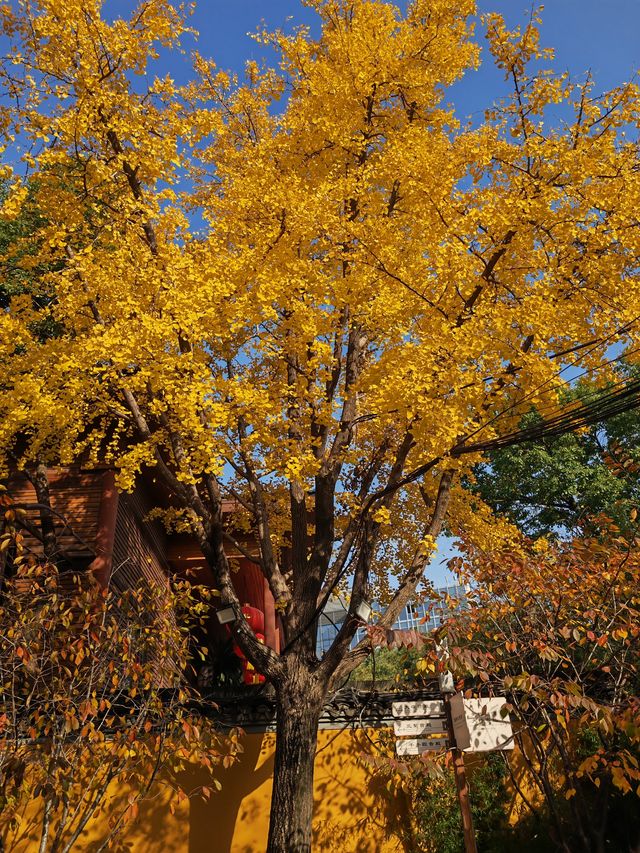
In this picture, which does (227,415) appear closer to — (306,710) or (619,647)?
(306,710)

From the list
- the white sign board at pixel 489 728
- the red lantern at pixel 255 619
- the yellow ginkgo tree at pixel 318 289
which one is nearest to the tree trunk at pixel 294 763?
the yellow ginkgo tree at pixel 318 289

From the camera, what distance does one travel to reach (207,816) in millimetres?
6793

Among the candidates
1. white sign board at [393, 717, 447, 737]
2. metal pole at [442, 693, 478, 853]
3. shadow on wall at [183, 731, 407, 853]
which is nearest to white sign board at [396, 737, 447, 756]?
white sign board at [393, 717, 447, 737]

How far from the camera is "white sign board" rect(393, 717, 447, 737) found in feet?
18.2

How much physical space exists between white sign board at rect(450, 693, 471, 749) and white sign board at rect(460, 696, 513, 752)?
A: 2 centimetres

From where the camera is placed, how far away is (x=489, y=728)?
510 cm

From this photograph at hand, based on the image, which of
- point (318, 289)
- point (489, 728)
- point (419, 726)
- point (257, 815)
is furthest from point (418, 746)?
point (318, 289)

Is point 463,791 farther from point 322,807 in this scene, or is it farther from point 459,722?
point 322,807

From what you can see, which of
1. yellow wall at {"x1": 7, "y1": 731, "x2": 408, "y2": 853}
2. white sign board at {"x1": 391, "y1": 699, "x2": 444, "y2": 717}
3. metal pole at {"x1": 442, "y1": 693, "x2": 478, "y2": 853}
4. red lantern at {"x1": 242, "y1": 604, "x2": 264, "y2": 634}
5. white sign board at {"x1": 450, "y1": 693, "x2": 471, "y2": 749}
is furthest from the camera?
red lantern at {"x1": 242, "y1": 604, "x2": 264, "y2": 634}

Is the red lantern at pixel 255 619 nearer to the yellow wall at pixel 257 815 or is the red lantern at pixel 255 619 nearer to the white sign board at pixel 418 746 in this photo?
the yellow wall at pixel 257 815

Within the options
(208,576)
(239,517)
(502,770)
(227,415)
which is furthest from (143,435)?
(208,576)

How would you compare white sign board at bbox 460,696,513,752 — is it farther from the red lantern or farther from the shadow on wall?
the red lantern

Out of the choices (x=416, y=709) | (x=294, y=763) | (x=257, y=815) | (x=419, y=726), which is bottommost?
(x=257, y=815)

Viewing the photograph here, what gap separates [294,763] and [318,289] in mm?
4743
